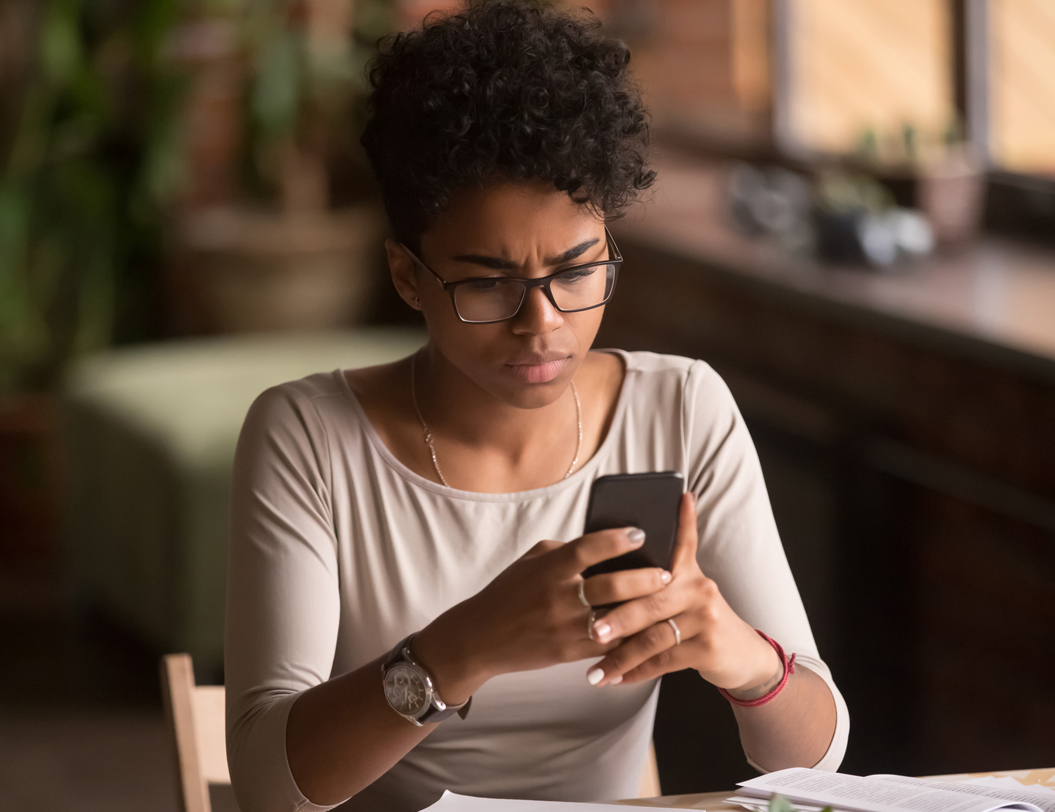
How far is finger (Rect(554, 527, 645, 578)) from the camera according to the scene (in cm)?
92

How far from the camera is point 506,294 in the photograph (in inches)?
43.8

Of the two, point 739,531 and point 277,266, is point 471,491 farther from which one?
point 277,266

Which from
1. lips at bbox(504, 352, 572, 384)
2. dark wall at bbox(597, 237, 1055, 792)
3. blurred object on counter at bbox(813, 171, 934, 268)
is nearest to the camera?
lips at bbox(504, 352, 572, 384)

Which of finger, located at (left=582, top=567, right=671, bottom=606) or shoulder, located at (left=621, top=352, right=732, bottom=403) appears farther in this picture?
shoulder, located at (left=621, top=352, right=732, bottom=403)

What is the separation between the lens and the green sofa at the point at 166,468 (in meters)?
2.70

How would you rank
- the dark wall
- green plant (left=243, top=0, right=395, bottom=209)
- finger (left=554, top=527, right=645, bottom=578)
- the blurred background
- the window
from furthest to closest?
green plant (left=243, top=0, right=395, bottom=209) < the window < the blurred background < the dark wall < finger (left=554, top=527, right=645, bottom=578)

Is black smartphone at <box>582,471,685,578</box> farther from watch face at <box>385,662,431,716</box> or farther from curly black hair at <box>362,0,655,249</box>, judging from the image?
curly black hair at <box>362,0,655,249</box>

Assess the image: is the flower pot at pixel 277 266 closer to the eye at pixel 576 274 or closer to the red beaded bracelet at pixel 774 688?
the eye at pixel 576 274

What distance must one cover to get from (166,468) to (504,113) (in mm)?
1823

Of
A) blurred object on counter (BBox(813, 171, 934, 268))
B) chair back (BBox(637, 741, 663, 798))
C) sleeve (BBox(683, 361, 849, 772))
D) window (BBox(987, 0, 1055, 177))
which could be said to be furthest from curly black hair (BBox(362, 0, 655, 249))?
window (BBox(987, 0, 1055, 177))

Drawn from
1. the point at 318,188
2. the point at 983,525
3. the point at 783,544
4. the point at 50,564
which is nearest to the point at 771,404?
the point at 983,525

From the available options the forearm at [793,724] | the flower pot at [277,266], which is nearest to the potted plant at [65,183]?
the flower pot at [277,266]

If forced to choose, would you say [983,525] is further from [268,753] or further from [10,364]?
[10,364]

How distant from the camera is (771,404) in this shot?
8.14 ft
